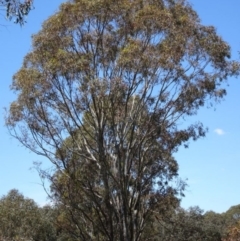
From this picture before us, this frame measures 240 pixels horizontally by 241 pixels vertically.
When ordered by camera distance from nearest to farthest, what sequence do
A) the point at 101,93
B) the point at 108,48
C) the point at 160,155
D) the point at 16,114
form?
the point at 101,93
the point at 108,48
the point at 16,114
the point at 160,155

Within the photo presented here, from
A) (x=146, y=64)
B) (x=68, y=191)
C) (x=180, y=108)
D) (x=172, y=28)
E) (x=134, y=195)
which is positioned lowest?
(x=134, y=195)

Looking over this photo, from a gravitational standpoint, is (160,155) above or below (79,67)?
below

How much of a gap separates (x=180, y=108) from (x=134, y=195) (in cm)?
366

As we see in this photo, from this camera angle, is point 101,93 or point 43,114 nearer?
point 101,93

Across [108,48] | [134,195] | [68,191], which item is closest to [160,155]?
[134,195]

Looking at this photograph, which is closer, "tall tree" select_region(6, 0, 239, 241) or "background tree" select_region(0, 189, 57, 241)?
"tall tree" select_region(6, 0, 239, 241)

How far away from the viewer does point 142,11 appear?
52.9ft

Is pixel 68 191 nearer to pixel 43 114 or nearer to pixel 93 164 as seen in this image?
pixel 93 164

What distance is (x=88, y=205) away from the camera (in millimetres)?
19297

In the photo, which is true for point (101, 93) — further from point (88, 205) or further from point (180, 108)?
point (88, 205)

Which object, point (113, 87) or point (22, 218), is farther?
point (22, 218)

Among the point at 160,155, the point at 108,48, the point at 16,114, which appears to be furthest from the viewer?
the point at 160,155

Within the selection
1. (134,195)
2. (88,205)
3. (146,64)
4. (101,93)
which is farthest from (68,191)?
(146,64)

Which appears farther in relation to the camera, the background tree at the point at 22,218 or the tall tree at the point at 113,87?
the background tree at the point at 22,218
